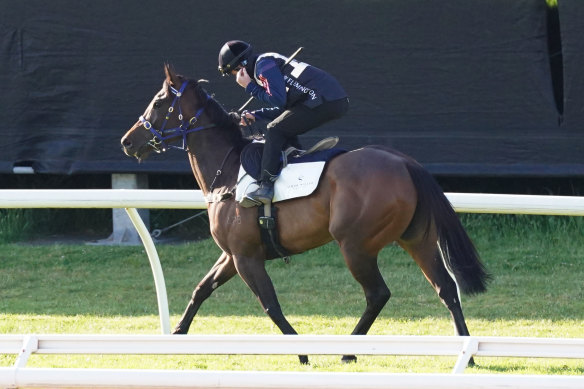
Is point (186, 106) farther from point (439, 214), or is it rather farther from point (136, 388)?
point (136, 388)

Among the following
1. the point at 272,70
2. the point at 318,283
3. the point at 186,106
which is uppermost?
the point at 272,70

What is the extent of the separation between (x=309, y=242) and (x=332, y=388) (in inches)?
94.1

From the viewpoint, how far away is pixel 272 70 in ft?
17.3

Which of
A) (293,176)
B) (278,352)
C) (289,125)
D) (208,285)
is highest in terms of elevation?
(278,352)

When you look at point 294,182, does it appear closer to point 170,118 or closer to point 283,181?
point 283,181

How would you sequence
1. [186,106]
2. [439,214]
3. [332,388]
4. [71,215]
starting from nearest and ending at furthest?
[332,388], [439,214], [186,106], [71,215]

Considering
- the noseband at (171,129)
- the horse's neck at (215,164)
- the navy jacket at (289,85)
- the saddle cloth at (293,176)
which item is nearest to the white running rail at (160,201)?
the horse's neck at (215,164)

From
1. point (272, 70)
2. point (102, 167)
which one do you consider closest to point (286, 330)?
point (272, 70)

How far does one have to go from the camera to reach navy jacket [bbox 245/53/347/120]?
526 centimetres

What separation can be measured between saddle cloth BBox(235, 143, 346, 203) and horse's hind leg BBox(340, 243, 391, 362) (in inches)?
14.4

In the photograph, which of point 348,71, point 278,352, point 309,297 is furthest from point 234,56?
point 348,71

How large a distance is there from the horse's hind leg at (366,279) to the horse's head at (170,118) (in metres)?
1.14

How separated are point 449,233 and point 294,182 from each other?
838 millimetres

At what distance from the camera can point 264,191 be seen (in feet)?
17.2
